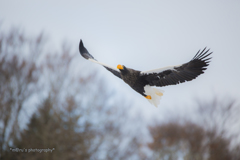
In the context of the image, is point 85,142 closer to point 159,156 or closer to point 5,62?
point 5,62

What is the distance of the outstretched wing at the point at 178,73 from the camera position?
5417mm

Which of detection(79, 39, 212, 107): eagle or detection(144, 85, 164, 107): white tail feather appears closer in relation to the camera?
detection(79, 39, 212, 107): eagle

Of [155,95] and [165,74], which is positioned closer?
[165,74]

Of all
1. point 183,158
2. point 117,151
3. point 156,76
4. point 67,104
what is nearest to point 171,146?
point 183,158

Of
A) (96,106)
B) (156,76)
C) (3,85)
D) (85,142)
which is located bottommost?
(156,76)

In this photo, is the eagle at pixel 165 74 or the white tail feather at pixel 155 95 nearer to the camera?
the eagle at pixel 165 74

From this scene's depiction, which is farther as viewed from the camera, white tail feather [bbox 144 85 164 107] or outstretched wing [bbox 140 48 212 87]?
white tail feather [bbox 144 85 164 107]

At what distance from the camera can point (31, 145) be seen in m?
15.0

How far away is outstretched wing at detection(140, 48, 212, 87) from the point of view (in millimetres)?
5417

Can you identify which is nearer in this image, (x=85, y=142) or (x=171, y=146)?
(x=85, y=142)

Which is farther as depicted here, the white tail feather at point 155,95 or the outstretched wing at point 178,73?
the white tail feather at point 155,95

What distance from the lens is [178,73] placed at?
5.60 metres

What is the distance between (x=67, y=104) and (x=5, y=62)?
4.53m

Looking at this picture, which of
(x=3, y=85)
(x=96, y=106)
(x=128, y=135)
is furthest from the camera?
(x=128, y=135)
